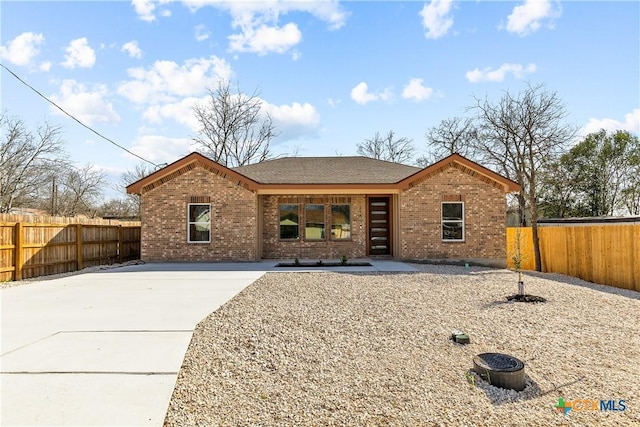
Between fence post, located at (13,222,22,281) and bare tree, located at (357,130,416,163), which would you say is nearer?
fence post, located at (13,222,22,281)

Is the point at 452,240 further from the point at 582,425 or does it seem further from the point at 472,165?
the point at 582,425

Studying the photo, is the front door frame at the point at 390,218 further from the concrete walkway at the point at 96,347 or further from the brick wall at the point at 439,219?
the concrete walkway at the point at 96,347

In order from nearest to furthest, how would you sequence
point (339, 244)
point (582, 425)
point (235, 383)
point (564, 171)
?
point (582, 425) < point (235, 383) < point (339, 244) < point (564, 171)

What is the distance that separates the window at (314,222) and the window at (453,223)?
4.55 m

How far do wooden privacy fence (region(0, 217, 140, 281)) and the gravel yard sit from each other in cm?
739

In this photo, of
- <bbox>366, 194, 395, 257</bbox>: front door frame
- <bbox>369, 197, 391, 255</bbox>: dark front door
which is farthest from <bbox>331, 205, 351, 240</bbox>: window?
<bbox>369, 197, 391, 255</bbox>: dark front door

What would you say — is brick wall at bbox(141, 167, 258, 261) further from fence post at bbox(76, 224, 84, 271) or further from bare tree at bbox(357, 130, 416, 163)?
bare tree at bbox(357, 130, 416, 163)

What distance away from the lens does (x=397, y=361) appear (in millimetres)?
3936

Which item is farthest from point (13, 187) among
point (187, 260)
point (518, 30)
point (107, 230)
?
point (518, 30)

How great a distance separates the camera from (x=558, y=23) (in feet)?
32.3

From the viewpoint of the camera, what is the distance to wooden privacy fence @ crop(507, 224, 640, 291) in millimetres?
9188

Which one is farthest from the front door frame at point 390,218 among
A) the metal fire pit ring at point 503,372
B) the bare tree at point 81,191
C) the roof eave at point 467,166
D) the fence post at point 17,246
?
the bare tree at point 81,191

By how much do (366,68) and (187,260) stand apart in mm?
10196

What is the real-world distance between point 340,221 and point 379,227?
1606 mm
